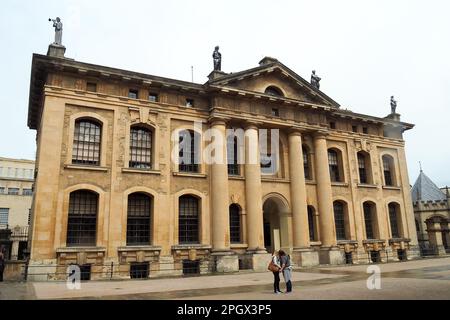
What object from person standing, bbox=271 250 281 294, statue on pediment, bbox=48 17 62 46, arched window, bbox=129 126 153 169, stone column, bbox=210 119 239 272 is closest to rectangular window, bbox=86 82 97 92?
statue on pediment, bbox=48 17 62 46

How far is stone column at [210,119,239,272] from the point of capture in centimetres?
2294

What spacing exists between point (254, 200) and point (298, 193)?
13.3 ft

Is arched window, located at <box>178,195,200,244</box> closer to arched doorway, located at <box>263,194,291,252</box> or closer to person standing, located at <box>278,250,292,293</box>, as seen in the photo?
arched doorway, located at <box>263,194,291,252</box>

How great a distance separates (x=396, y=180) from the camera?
34.3 m

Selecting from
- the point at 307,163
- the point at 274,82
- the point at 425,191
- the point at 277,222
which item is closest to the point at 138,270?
the point at 277,222

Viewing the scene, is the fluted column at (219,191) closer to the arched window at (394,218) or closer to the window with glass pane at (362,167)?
the window with glass pane at (362,167)

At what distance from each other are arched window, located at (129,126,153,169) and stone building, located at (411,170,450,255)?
26.8m

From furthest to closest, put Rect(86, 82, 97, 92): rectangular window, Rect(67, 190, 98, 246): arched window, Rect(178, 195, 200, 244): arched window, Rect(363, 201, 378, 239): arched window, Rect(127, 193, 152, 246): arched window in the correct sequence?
Rect(363, 201, 378, 239): arched window → Rect(178, 195, 200, 244): arched window → Rect(86, 82, 97, 92): rectangular window → Rect(127, 193, 152, 246): arched window → Rect(67, 190, 98, 246): arched window

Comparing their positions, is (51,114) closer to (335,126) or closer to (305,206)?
(305,206)

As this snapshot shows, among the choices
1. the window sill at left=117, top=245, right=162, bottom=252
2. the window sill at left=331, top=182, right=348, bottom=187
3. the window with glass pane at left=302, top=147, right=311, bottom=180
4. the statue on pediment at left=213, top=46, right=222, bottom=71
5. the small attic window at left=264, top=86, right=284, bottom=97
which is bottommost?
the window sill at left=117, top=245, right=162, bottom=252

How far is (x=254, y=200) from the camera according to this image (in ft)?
82.1

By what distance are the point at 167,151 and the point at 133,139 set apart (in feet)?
7.55

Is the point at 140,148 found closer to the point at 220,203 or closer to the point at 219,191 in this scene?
the point at 219,191
